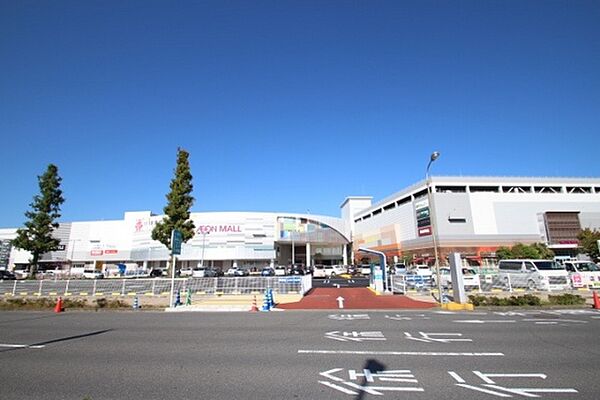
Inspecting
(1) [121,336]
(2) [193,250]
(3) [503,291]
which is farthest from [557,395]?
(2) [193,250]

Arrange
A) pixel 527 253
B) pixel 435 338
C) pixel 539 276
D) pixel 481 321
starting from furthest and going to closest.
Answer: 1. pixel 527 253
2. pixel 539 276
3. pixel 481 321
4. pixel 435 338

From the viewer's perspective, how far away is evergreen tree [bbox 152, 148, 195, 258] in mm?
33156

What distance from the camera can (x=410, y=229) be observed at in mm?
78438

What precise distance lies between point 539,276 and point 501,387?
2027 cm

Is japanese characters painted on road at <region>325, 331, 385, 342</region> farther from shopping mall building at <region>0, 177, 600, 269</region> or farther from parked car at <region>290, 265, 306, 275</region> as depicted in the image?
shopping mall building at <region>0, 177, 600, 269</region>

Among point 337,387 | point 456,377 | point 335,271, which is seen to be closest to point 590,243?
point 335,271

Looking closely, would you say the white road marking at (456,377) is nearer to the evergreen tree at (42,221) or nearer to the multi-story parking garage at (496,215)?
the evergreen tree at (42,221)

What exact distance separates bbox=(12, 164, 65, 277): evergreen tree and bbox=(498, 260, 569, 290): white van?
44577 mm

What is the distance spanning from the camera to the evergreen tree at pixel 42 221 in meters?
35.1

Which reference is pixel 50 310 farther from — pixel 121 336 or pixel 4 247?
pixel 4 247

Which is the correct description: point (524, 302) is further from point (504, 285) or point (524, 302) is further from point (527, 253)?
point (527, 253)

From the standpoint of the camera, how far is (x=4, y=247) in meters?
72.4

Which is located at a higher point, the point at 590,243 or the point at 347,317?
the point at 590,243

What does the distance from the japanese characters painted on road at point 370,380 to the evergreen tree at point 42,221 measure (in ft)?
137
